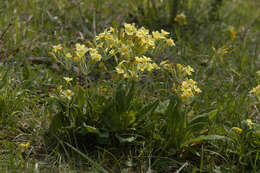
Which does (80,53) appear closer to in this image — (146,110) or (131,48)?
(131,48)

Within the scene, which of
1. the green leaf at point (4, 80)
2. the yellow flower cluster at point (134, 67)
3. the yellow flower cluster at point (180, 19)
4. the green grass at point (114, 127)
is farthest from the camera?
the yellow flower cluster at point (180, 19)

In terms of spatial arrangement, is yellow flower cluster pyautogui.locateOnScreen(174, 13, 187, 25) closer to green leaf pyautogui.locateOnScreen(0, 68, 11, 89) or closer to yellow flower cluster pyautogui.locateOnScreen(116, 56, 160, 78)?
yellow flower cluster pyautogui.locateOnScreen(116, 56, 160, 78)

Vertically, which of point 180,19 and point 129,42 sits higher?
point 180,19

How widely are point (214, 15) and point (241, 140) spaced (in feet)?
7.84

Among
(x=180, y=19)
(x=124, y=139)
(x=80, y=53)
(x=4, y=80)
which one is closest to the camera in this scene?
(x=80, y=53)

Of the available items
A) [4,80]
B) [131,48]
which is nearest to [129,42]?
[131,48]

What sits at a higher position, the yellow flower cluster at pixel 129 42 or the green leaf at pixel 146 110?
the yellow flower cluster at pixel 129 42

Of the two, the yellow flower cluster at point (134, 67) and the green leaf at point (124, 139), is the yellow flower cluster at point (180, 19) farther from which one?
→ the green leaf at point (124, 139)

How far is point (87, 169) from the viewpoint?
86.7 inches

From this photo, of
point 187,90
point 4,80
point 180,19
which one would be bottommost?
point 187,90

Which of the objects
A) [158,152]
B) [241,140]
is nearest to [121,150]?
[158,152]

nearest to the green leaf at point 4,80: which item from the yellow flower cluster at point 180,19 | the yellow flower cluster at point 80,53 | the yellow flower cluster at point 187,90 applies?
the yellow flower cluster at point 80,53

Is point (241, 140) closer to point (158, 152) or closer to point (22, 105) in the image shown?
point (158, 152)

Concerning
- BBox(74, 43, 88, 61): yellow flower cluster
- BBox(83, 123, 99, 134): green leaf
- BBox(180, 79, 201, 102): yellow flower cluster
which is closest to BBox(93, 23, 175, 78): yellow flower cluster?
BBox(74, 43, 88, 61): yellow flower cluster
